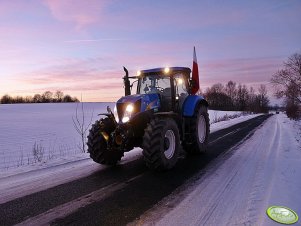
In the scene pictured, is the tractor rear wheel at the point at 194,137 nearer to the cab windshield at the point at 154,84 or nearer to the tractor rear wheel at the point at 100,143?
the cab windshield at the point at 154,84

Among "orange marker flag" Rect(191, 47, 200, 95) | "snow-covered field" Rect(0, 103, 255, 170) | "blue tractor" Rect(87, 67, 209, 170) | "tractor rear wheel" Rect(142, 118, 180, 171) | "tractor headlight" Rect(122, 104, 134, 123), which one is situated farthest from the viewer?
"snow-covered field" Rect(0, 103, 255, 170)

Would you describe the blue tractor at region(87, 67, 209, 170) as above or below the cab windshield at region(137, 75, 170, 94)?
below

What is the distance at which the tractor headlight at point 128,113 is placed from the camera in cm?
639

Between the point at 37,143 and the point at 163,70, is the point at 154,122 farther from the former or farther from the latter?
the point at 37,143

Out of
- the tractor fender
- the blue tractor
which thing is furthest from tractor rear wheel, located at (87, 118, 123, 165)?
the tractor fender

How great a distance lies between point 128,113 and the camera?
643cm

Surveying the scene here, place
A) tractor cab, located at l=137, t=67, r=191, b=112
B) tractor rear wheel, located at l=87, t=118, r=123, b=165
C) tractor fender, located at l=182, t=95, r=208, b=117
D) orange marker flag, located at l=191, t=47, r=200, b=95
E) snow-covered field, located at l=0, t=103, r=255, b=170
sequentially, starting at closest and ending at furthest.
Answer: tractor rear wheel, located at l=87, t=118, r=123, b=165, tractor cab, located at l=137, t=67, r=191, b=112, tractor fender, located at l=182, t=95, r=208, b=117, orange marker flag, located at l=191, t=47, r=200, b=95, snow-covered field, located at l=0, t=103, r=255, b=170

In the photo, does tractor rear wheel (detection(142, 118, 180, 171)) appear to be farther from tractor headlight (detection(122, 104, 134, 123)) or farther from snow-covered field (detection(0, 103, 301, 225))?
snow-covered field (detection(0, 103, 301, 225))

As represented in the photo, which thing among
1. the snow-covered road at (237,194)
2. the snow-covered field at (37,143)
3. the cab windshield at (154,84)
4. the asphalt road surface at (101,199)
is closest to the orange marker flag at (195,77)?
the cab windshield at (154,84)

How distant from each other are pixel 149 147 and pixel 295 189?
8.89ft

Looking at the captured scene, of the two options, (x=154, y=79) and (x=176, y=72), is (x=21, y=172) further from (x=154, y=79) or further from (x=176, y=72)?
(x=176, y=72)

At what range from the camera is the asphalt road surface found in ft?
12.4

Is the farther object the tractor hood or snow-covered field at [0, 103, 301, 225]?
the tractor hood

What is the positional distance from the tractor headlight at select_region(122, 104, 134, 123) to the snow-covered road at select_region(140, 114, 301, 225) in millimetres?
2034
